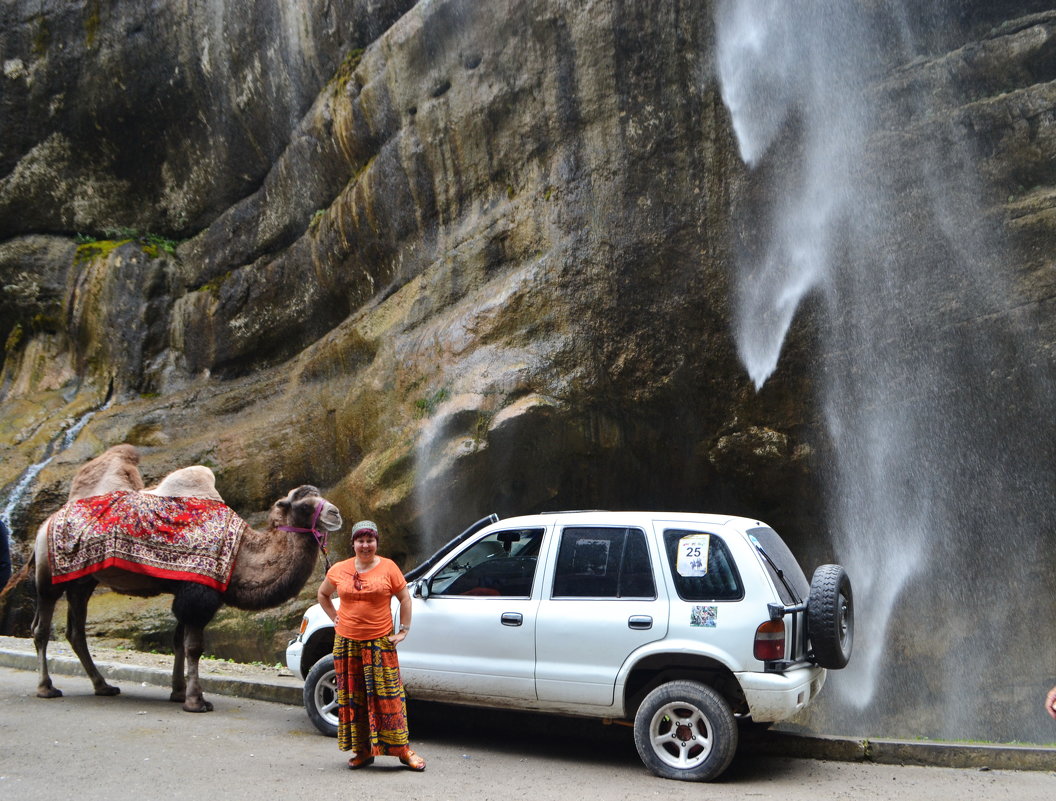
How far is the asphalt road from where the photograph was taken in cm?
570

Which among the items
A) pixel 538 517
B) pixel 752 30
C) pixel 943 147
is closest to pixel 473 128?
pixel 752 30

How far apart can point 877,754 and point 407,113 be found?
10516 millimetres

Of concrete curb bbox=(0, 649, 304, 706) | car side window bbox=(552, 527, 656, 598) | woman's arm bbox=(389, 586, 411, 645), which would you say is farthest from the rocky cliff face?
woman's arm bbox=(389, 586, 411, 645)

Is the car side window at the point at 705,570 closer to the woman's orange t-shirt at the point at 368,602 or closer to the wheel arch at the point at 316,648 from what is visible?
the woman's orange t-shirt at the point at 368,602

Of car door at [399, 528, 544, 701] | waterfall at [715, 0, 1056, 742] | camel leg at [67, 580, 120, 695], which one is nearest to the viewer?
car door at [399, 528, 544, 701]

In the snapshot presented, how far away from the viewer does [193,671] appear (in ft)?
27.2

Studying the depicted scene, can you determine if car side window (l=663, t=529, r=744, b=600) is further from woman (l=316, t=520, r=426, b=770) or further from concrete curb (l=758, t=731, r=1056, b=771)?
woman (l=316, t=520, r=426, b=770)

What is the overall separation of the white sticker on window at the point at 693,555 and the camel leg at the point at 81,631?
19.5 feet

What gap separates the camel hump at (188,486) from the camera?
9008 millimetres

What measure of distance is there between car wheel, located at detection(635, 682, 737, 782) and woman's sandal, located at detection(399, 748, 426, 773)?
1.47 meters

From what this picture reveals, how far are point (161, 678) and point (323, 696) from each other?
10.7 ft

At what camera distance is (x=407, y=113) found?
13.5 metres

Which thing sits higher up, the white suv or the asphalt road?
the white suv

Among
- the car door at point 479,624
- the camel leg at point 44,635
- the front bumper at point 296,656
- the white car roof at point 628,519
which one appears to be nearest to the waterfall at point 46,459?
the camel leg at point 44,635
